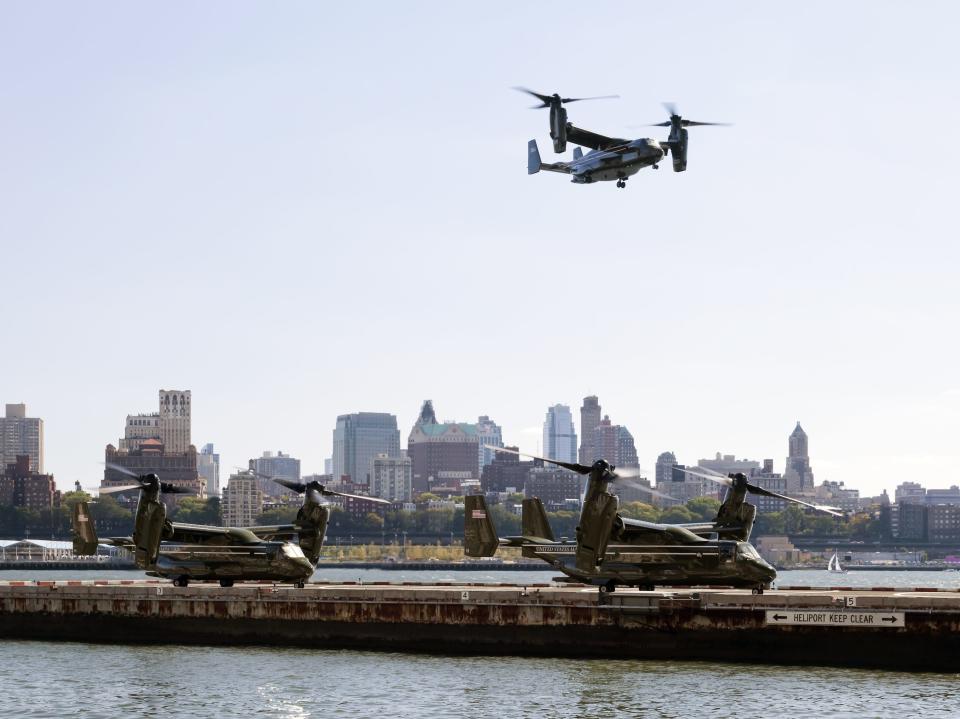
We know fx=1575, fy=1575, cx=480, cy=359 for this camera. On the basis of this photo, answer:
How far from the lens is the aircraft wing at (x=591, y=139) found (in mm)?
105938

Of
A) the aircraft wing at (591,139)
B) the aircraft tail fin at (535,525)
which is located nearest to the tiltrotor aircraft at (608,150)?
the aircraft wing at (591,139)

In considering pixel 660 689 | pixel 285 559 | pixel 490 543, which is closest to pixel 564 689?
pixel 660 689

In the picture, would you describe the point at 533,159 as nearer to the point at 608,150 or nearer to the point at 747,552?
the point at 608,150

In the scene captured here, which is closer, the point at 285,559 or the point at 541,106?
the point at 285,559

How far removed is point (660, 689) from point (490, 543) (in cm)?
2138

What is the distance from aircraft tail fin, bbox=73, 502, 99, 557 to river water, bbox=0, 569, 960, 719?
15916 mm

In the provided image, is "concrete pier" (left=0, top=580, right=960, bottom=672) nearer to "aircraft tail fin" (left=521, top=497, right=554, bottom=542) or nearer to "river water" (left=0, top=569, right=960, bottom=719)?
"river water" (left=0, top=569, right=960, bottom=719)

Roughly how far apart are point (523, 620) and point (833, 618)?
47.4 ft

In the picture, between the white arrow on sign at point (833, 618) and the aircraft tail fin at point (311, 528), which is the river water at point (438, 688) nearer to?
the white arrow on sign at point (833, 618)

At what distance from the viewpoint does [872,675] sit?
68312 millimetres

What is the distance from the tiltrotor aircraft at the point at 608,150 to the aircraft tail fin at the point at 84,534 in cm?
3809

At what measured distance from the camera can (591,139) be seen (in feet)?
352

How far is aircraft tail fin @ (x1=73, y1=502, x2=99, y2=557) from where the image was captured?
92688mm

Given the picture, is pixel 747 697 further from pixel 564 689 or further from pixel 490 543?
pixel 490 543
